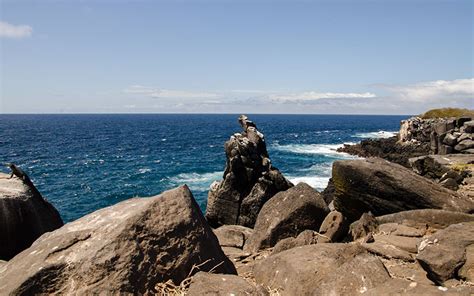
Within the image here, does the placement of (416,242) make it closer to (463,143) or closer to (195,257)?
(195,257)

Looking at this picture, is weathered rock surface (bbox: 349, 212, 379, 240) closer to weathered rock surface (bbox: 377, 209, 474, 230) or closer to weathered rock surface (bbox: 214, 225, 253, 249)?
weathered rock surface (bbox: 377, 209, 474, 230)

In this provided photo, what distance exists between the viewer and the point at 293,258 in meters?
7.57

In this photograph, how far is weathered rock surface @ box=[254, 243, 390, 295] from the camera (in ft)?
21.0

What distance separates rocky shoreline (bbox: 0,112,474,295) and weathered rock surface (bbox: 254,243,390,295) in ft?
0.06

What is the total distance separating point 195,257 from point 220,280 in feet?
3.14

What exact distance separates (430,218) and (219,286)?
775cm

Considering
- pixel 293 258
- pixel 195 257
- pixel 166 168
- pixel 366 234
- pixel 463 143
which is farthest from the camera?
pixel 166 168

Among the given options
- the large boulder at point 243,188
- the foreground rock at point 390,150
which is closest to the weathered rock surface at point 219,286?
the large boulder at point 243,188

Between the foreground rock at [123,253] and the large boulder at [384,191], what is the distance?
7312 mm

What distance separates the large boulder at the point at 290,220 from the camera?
12.5m

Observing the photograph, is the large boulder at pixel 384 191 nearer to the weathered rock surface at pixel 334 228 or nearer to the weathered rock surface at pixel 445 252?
the weathered rock surface at pixel 334 228

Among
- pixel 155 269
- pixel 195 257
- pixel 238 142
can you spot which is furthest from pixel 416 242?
pixel 238 142

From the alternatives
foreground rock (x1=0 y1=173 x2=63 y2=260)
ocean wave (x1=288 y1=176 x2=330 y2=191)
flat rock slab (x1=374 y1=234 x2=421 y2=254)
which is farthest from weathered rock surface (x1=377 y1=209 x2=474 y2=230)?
ocean wave (x1=288 y1=176 x2=330 y2=191)

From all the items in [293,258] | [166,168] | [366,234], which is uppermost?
[293,258]
